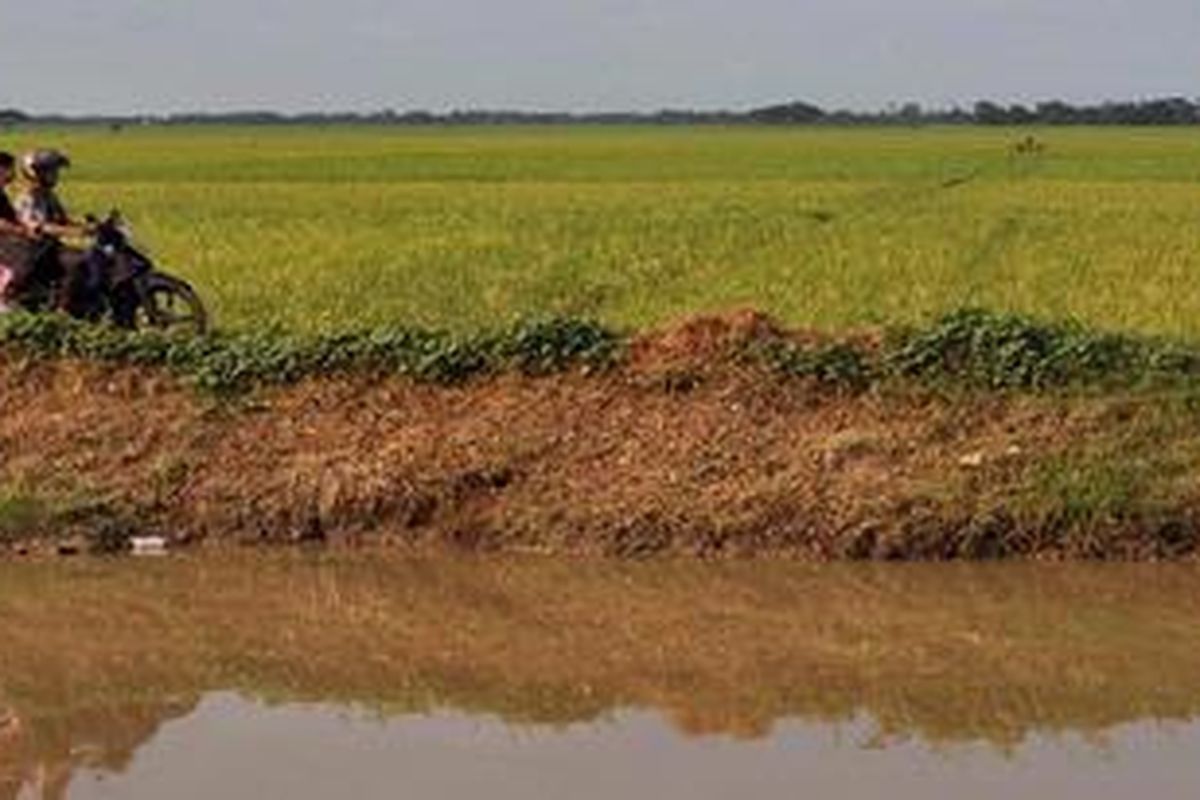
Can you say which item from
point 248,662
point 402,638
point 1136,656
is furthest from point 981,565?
point 248,662

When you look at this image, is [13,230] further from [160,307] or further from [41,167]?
[160,307]

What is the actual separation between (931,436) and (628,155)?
2427 inches

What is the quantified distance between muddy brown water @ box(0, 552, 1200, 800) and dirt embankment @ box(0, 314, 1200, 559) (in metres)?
0.26

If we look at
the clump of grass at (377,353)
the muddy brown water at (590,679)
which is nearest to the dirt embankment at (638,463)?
the clump of grass at (377,353)

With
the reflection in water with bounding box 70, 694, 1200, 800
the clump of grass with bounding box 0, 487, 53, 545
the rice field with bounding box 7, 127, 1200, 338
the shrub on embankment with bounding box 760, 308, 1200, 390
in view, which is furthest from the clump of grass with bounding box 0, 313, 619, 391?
the reflection in water with bounding box 70, 694, 1200, 800

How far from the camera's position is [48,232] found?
12.7 metres

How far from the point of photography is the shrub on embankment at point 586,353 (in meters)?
10.5

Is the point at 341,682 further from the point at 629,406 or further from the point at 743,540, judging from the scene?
the point at 629,406

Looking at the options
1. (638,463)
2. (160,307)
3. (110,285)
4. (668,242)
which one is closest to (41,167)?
(110,285)

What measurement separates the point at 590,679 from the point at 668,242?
17895mm

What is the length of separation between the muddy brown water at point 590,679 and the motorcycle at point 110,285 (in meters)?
3.23

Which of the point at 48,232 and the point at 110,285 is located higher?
the point at 48,232

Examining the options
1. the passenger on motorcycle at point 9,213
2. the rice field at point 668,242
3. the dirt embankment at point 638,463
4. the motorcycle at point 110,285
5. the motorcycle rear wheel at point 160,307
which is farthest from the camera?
the rice field at point 668,242

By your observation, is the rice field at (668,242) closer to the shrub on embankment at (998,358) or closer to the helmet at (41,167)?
the helmet at (41,167)
